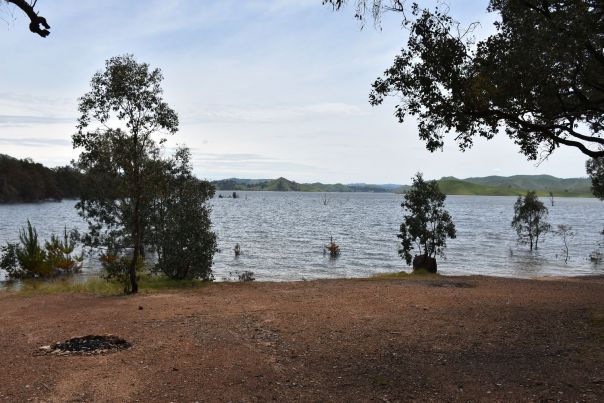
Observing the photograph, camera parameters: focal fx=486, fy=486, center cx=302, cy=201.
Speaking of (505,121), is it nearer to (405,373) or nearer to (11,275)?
(405,373)

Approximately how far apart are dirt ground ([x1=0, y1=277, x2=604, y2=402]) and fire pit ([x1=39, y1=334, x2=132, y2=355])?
1.18 ft

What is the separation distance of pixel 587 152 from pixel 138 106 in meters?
14.7

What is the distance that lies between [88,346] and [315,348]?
5223 mm

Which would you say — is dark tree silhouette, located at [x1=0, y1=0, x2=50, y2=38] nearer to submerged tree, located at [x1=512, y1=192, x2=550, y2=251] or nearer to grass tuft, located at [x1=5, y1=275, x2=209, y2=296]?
grass tuft, located at [x1=5, y1=275, x2=209, y2=296]

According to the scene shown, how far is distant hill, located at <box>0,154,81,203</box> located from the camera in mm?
135125

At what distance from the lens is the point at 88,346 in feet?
36.6

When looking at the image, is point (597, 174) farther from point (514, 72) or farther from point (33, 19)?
point (33, 19)

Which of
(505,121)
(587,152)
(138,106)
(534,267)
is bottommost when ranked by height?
(534,267)

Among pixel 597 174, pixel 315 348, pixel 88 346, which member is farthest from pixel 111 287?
pixel 597 174

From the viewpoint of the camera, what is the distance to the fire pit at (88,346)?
1077cm

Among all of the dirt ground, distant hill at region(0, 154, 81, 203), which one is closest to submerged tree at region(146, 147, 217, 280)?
the dirt ground

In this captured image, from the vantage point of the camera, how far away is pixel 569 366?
9.03 m

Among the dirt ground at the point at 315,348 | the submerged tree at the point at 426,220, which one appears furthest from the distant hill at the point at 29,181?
the dirt ground at the point at 315,348

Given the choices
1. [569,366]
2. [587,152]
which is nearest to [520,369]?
[569,366]
